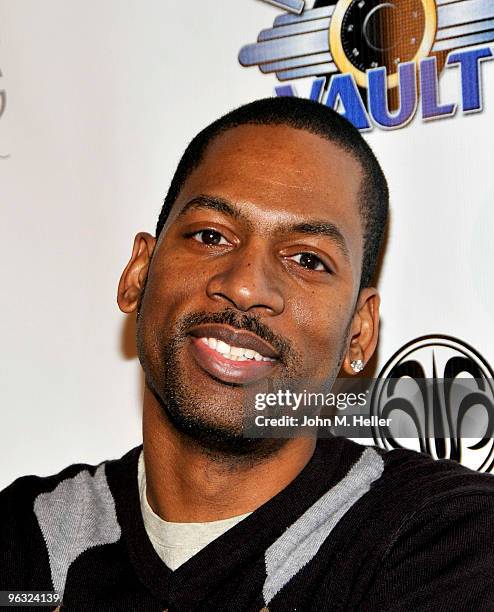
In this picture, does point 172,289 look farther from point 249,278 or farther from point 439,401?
point 439,401

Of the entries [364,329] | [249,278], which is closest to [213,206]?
[249,278]

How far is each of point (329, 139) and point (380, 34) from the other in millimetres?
269

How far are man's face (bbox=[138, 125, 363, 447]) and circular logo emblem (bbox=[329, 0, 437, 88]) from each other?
0.78 feet

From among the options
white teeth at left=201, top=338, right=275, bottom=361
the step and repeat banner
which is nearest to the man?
white teeth at left=201, top=338, right=275, bottom=361

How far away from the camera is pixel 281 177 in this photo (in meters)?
1.27

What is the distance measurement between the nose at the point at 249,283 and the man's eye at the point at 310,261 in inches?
2.0

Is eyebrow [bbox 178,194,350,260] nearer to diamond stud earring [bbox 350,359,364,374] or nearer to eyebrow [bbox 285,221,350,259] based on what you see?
eyebrow [bbox 285,221,350,259]

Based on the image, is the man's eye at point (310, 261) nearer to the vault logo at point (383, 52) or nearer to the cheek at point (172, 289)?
the cheek at point (172, 289)

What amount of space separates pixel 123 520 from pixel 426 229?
67 cm

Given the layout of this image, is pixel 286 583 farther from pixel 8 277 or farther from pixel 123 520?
pixel 8 277

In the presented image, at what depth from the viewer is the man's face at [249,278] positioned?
1192mm

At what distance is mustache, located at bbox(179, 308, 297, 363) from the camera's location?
1.18 metres

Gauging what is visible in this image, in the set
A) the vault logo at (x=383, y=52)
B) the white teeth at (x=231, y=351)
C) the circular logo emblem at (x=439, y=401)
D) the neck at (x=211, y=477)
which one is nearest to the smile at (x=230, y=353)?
the white teeth at (x=231, y=351)

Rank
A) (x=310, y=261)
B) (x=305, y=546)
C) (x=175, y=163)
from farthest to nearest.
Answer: (x=175, y=163), (x=310, y=261), (x=305, y=546)
